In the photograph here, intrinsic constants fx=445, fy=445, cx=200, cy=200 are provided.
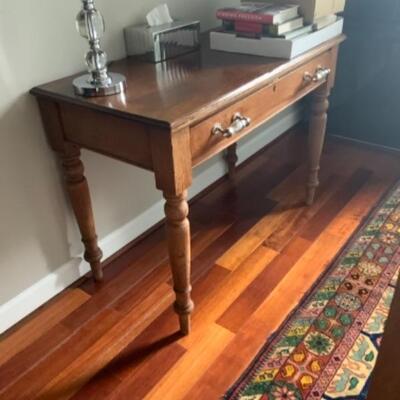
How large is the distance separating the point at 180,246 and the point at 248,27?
724 millimetres

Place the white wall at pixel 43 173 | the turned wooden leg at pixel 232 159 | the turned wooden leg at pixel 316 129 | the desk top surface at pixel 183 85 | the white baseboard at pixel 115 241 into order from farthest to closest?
the turned wooden leg at pixel 232 159, the turned wooden leg at pixel 316 129, the white baseboard at pixel 115 241, the white wall at pixel 43 173, the desk top surface at pixel 183 85

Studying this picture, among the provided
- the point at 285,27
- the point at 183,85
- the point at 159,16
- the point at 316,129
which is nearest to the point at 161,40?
the point at 159,16

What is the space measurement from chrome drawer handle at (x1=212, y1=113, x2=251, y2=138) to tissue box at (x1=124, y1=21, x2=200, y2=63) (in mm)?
351

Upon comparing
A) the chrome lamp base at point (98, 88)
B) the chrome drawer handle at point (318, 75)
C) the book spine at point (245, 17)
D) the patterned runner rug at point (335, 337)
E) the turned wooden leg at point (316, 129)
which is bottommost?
the patterned runner rug at point (335, 337)

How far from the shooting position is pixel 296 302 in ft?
4.70

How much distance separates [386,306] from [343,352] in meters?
0.25

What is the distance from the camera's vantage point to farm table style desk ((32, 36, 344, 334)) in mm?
1004

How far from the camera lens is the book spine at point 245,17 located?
1318 millimetres

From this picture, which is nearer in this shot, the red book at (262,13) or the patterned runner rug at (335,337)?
the patterned runner rug at (335,337)

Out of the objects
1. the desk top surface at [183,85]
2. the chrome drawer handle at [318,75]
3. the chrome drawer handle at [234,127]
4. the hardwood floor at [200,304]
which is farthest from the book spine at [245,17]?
the hardwood floor at [200,304]

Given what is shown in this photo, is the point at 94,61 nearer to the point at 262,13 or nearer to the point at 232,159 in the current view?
the point at 262,13

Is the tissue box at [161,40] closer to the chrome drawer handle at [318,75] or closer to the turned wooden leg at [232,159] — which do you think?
the chrome drawer handle at [318,75]

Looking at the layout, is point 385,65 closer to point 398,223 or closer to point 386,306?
point 398,223

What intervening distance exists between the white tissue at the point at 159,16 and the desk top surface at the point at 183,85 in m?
0.13
